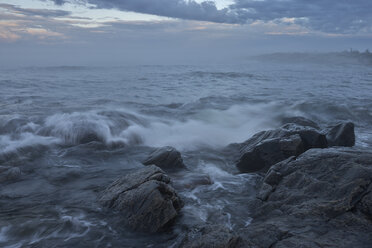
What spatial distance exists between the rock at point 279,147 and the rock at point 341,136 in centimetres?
74

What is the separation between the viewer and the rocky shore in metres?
3.81

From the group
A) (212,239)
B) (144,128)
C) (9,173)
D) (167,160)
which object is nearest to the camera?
(212,239)

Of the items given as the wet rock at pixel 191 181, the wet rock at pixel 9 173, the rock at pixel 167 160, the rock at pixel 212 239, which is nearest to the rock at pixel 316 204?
the rock at pixel 212 239

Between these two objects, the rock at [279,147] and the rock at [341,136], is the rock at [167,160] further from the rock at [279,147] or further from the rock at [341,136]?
the rock at [341,136]

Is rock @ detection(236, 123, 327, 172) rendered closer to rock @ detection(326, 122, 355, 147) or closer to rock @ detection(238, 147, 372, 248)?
rock @ detection(326, 122, 355, 147)

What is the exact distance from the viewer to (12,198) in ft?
19.7

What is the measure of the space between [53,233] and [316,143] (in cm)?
617

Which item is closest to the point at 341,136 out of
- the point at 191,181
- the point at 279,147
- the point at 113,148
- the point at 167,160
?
the point at 279,147

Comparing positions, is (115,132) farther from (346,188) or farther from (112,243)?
(346,188)

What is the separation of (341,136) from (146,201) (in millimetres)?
5974

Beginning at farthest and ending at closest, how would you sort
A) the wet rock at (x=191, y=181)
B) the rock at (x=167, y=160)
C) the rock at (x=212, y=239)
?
the rock at (x=167, y=160) → the wet rock at (x=191, y=181) → the rock at (x=212, y=239)

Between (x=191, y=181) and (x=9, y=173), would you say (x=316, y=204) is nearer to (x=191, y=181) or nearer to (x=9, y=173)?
(x=191, y=181)

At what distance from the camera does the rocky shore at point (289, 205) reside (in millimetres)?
3812

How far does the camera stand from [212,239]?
3.63 m
